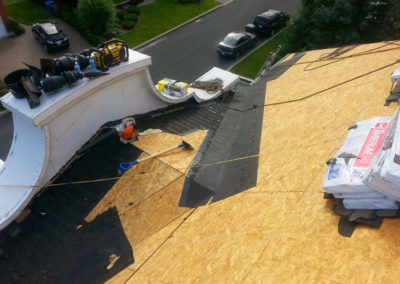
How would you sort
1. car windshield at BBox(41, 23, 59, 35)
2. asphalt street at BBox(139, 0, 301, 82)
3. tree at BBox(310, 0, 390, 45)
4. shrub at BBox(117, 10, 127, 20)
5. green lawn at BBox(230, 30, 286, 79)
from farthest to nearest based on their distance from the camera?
shrub at BBox(117, 10, 127, 20) → car windshield at BBox(41, 23, 59, 35) → asphalt street at BBox(139, 0, 301, 82) → green lawn at BBox(230, 30, 286, 79) → tree at BBox(310, 0, 390, 45)

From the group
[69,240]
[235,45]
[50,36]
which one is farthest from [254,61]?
[69,240]

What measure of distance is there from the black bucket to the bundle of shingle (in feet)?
27.9

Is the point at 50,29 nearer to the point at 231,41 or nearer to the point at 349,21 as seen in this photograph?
the point at 231,41

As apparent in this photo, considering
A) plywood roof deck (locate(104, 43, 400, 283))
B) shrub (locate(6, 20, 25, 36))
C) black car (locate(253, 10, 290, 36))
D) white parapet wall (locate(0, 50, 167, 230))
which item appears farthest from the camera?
black car (locate(253, 10, 290, 36))

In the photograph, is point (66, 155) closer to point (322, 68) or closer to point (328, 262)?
point (328, 262)

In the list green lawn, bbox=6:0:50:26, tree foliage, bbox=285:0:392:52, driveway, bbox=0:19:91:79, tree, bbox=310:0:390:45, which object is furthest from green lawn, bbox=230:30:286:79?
green lawn, bbox=6:0:50:26

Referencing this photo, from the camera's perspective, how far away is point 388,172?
542 centimetres

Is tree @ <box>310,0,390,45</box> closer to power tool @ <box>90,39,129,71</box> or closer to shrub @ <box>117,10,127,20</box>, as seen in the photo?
power tool @ <box>90,39,129,71</box>

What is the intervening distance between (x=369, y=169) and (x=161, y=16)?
30.7 m

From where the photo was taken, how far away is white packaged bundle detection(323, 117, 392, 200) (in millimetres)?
6281

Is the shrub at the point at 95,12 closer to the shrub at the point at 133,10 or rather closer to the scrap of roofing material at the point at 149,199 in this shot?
the shrub at the point at 133,10

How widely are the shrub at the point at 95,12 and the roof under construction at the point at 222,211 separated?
1790cm

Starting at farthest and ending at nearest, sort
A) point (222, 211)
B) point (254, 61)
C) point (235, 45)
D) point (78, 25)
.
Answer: point (78, 25) → point (254, 61) → point (235, 45) → point (222, 211)

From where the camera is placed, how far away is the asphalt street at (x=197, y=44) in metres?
24.4
